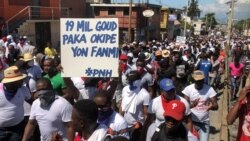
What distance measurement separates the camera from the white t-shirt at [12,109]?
5680 millimetres

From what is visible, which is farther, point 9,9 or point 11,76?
point 9,9

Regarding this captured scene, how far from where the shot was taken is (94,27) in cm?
593

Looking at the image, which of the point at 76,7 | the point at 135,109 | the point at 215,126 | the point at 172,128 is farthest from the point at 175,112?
the point at 76,7

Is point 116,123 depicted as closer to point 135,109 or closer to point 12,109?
point 12,109

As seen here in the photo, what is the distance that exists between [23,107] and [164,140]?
258 cm

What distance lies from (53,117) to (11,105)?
1014mm

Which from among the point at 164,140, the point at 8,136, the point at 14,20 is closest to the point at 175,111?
the point at 164,140

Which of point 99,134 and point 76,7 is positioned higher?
point 76,7

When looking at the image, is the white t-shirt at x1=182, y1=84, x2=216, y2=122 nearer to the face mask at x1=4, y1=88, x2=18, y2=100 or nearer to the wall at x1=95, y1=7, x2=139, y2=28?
the face mask at x1=4, y1=88, x2=18, y2=100

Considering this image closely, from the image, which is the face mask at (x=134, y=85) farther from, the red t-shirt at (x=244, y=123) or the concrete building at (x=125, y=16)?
the concrete building at (x=125, y=16)

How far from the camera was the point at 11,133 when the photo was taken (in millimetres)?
5773

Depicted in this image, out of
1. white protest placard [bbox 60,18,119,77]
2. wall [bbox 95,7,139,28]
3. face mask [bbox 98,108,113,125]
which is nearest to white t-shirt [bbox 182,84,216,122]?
white protest placard [bbox 60,18,119,77]

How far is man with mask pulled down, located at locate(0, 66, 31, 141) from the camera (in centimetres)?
567

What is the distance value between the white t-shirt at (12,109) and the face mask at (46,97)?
848 mm
